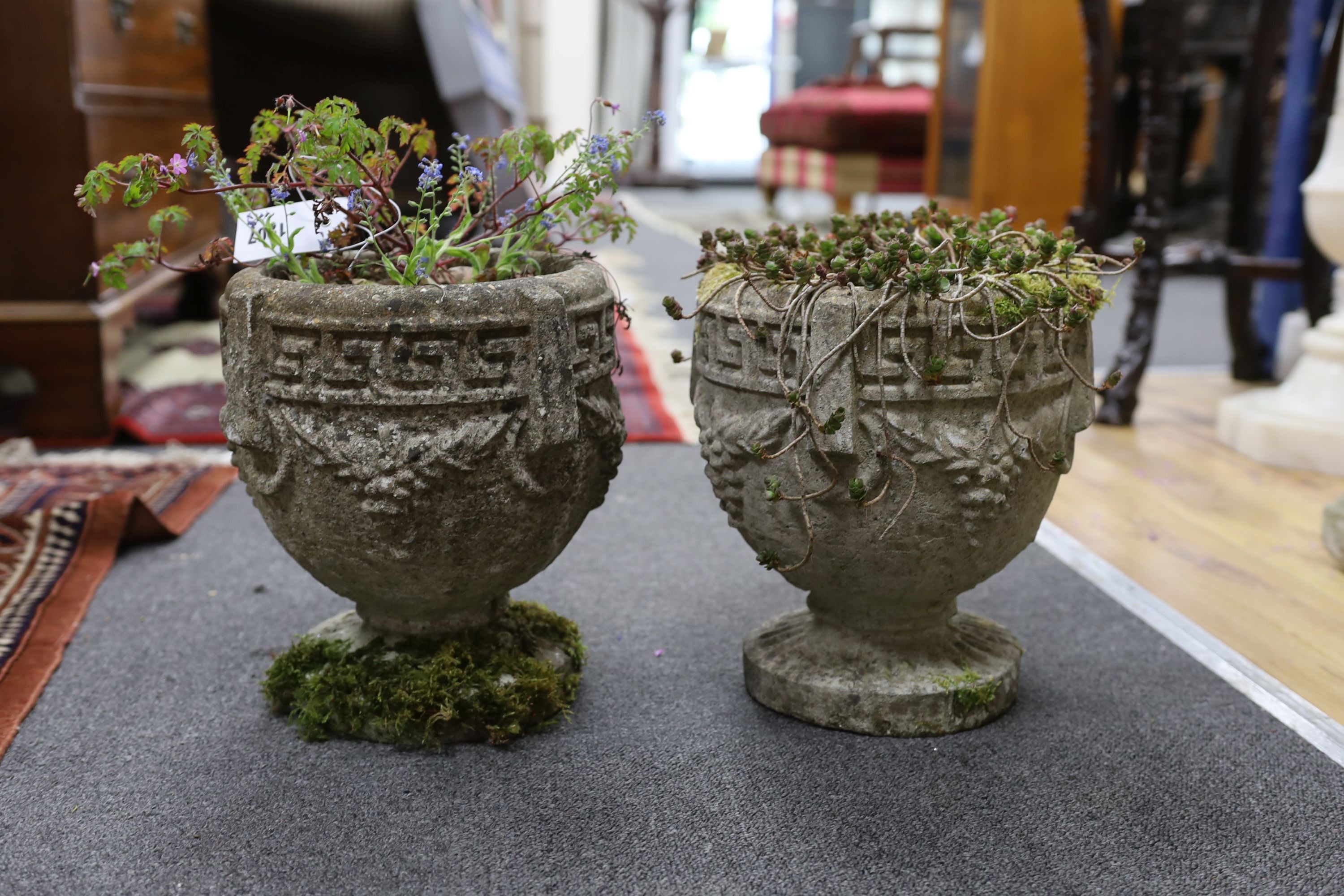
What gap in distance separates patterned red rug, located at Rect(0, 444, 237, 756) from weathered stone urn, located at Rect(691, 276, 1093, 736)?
846 millimetres

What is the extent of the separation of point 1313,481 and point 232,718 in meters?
1.93

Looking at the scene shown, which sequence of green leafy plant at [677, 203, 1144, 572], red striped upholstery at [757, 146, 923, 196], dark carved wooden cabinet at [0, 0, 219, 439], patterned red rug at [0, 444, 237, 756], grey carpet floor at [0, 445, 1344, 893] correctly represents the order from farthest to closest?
red striped upholstery at [757, 146, 923, 196], dark carved wooden cabinet at [0, 0, 219, 439], patterned red rug at [0, 444, 237, 756], green leafy plant at [677, 203, 1144, 572], grey carpet floor at [0, 445, 1344, 893]

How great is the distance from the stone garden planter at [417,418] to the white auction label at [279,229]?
0.17 feet

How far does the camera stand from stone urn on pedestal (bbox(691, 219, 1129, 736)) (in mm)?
1169

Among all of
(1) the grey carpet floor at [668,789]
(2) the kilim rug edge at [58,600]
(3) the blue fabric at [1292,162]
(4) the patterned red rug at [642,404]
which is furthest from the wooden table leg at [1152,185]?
(2) the kilim rug edge at [58,600]

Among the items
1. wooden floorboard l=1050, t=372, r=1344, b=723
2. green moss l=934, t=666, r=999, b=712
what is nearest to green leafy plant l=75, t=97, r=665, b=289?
green moss l=934, t=666, r=999, b=712

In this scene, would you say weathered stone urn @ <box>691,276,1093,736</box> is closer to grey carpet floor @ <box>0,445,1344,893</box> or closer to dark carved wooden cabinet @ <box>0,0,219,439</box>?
grey carpet floor @ <box>0,445,1344,893</box>

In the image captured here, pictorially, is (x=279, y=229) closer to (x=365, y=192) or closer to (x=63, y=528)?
(x=365, y=192)

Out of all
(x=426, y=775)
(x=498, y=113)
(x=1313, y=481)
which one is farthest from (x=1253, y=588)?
(x=498, y=113)

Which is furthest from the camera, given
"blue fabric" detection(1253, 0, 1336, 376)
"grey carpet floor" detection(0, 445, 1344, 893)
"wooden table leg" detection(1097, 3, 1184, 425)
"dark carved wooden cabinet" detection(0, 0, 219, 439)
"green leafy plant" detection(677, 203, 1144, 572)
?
"blue fabric" detection(1253, 0, 1336, 376)

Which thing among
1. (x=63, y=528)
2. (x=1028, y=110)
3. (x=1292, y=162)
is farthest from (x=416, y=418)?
(x=1028, y=110)

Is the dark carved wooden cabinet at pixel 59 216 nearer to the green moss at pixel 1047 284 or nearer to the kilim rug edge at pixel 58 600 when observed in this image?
the kilim rug edge at pixel 58 600

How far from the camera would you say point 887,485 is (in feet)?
3.92

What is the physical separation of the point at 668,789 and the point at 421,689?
286 mm
